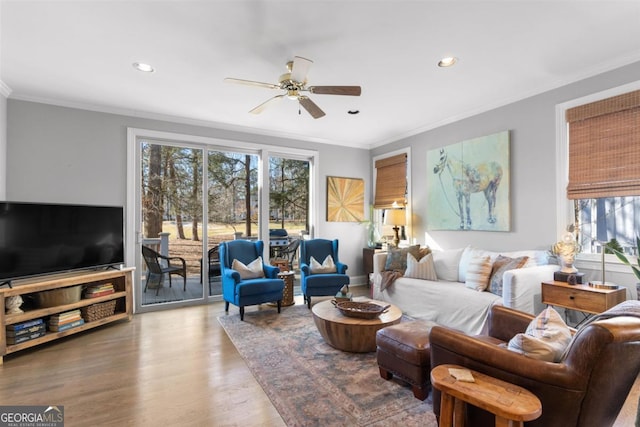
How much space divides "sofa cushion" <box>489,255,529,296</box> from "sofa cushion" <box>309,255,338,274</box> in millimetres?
2101

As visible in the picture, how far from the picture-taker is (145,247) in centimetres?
438

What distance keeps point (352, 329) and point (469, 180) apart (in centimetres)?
272

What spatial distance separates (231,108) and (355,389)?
3591mm

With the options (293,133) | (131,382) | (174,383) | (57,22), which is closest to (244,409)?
(174,383)

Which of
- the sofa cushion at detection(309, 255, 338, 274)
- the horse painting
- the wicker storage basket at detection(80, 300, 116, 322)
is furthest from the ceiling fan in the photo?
the wicker storage basket at detection(80, 300, 116, 322)

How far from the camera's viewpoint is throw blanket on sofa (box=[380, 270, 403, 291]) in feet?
13.7

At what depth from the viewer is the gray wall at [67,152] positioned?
363 cm

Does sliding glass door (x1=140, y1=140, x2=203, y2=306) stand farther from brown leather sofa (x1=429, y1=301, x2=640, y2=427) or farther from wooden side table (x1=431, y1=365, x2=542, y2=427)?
brown leather sofa (x1=429, y1=301, x2=640, y2=427)

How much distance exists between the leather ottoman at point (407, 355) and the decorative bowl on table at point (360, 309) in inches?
15.9

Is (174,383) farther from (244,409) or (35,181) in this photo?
(35,181)

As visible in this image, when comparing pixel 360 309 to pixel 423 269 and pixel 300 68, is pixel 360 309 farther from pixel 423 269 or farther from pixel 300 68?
pixel 300 68

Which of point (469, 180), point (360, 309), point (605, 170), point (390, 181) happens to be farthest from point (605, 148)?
point (390, 181)

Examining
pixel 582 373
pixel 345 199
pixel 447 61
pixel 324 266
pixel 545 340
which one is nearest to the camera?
pixel 582 373

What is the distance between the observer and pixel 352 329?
111 inches
